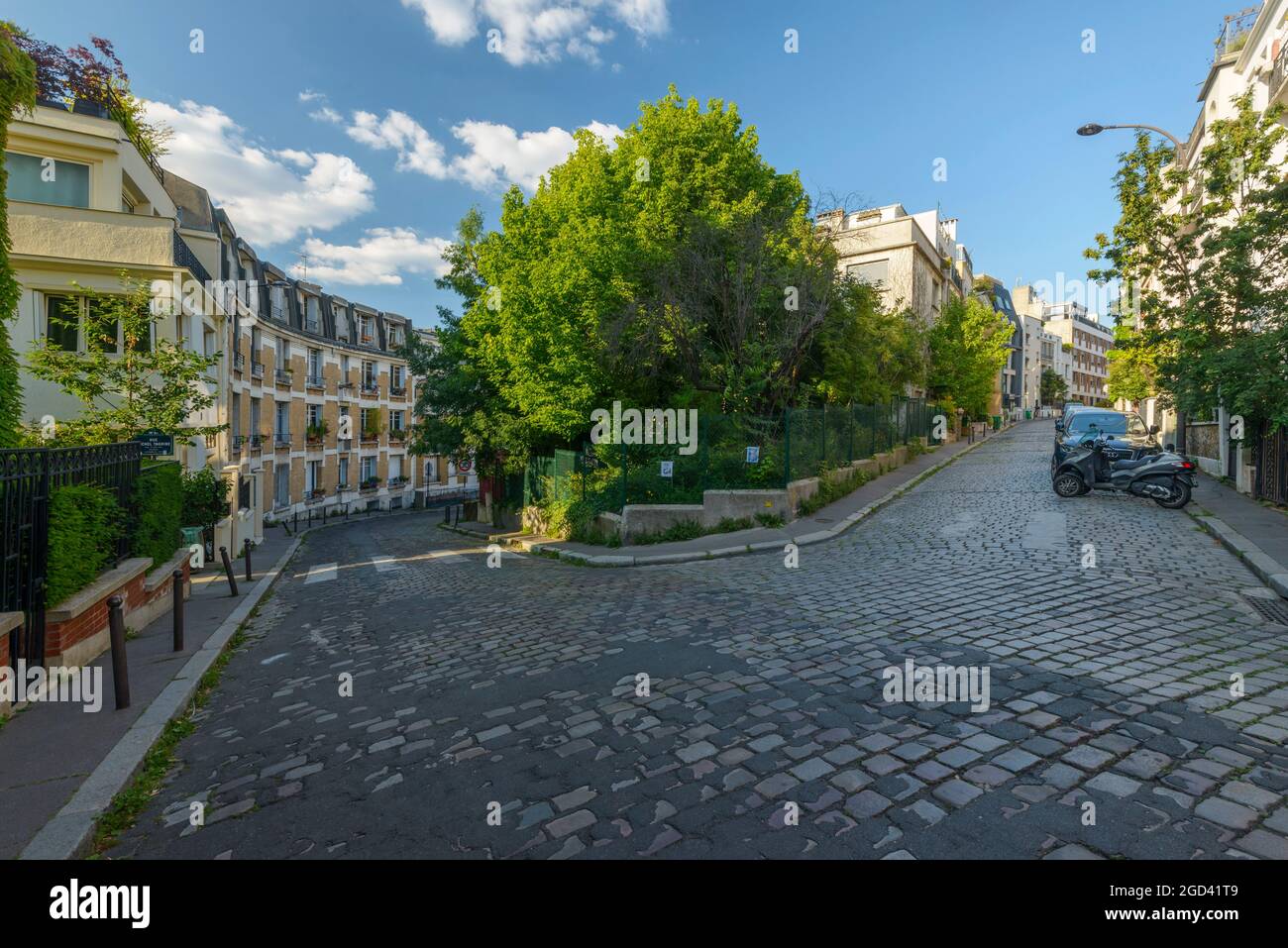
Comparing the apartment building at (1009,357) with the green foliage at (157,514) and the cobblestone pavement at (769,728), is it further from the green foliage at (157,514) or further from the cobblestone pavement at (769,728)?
the green foliage at (157,514)

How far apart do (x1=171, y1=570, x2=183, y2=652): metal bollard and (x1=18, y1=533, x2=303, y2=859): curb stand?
0.90ft

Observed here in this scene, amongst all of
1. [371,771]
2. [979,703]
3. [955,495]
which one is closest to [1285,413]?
[955,495]

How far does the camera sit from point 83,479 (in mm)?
7012

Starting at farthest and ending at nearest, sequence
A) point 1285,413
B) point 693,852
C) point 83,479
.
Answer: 1. point 1285,413
2. point 83,479
3. point 693,852

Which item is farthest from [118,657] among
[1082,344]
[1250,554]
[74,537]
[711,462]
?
[1082,344]

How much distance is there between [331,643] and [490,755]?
463 cm

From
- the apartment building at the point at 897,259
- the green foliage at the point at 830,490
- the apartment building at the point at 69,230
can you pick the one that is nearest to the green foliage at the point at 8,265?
the apartment building at the point at 69,230

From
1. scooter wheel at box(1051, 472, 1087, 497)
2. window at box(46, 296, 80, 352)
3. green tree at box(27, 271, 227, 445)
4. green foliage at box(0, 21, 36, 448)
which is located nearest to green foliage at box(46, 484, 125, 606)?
green foliage at box(0, 21, 36, 448)

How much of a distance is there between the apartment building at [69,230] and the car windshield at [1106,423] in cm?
2275

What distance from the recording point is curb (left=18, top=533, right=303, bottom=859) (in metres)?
3.38

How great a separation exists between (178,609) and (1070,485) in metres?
17.3

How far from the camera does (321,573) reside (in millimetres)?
15609

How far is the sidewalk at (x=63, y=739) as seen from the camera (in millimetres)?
3705
